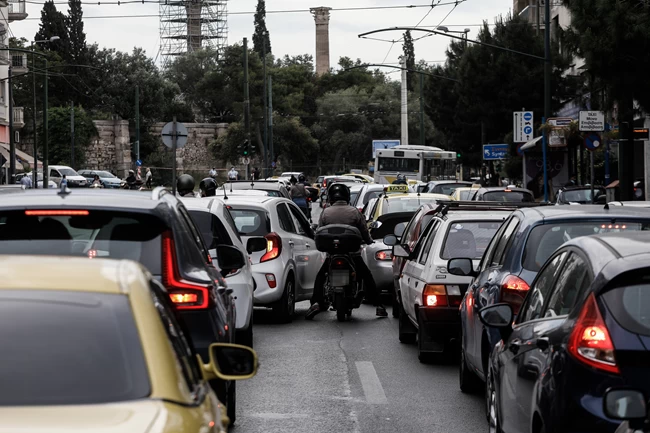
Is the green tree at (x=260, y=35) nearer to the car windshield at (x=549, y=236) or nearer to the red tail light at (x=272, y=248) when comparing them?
the red tail light at (x=272, y=248)

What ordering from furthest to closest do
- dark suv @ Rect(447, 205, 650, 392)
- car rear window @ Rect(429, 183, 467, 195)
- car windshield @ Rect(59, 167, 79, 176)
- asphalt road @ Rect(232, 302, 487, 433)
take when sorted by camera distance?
car windshield @ Rect(59, 167, 79, 176)
car rear window @ Rect(429, 183, 467, 195)
asphalt road @ Rect(232, 302, 487, 433)
dark suv @ Rect(447, 205, 650, 392)

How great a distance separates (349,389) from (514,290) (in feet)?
7.10

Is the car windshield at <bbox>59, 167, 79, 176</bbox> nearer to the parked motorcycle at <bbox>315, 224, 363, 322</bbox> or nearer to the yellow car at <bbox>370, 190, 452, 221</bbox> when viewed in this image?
the yellow car at <bbox>370, 190, 452, 221</bbox>

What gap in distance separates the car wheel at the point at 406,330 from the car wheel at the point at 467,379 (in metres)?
3.23

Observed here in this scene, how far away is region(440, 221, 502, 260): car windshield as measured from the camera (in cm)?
1203

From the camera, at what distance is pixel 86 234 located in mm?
6383

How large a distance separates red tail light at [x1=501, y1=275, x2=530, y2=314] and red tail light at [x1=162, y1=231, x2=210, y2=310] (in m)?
2.73

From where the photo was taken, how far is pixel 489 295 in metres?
9.18

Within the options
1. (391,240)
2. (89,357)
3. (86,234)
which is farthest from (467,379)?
(89,357)

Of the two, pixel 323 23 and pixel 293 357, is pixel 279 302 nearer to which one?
pixel 293 357

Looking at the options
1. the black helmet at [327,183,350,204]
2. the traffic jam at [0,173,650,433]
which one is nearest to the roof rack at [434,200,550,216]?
the traffic jam at [0,173,650,433]

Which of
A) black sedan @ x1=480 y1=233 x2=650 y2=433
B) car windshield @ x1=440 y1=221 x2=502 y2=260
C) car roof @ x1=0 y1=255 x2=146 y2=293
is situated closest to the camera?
car roof @ x1=0 y1=255 x2=146 y2=293

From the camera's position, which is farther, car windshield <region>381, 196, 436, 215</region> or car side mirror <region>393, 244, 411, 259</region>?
car windshield <region>381, 196, 436, 215</region>

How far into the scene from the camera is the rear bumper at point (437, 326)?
452 inches
